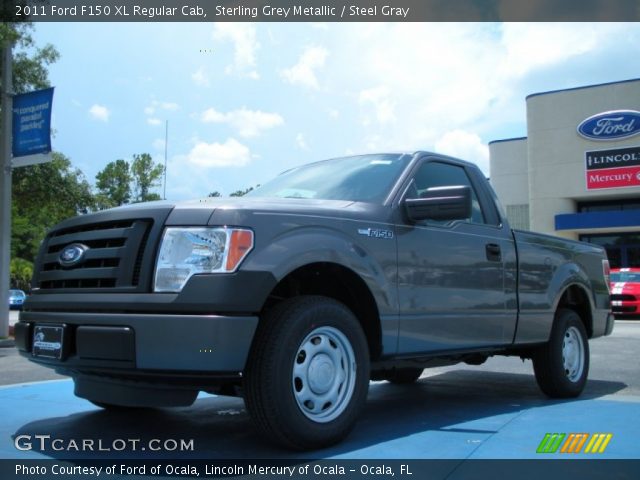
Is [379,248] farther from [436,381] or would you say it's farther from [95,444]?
[436,381]

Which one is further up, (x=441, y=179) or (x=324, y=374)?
(x=441, y=179)

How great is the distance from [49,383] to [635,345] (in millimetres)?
9081

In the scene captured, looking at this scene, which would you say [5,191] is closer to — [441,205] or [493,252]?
[493,252]

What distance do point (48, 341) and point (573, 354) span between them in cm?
469

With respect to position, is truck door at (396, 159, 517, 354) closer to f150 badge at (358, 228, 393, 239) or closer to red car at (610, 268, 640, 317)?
f150 badge at (358, 228, 393, 239)

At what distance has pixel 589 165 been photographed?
33.8 meters

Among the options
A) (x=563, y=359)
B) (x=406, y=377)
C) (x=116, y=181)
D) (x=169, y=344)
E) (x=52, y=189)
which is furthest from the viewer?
(x=116, y=181)

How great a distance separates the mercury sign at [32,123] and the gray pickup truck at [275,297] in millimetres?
9932

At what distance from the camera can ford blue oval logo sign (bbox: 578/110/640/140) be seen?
3253 centimetres

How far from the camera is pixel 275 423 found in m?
3.42

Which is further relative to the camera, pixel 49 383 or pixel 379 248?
pixel 49 383

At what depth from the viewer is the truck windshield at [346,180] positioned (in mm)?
4660

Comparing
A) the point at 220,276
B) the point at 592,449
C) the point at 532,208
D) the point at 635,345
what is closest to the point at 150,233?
the point at 220,276

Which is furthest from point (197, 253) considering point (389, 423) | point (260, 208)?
point (389, 423)
